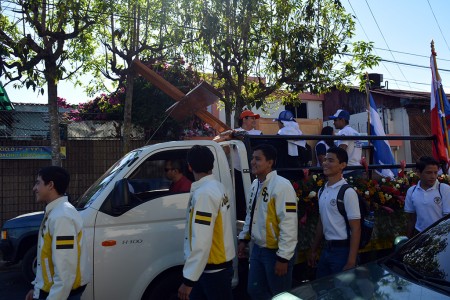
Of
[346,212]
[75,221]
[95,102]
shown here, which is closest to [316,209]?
[346,212]

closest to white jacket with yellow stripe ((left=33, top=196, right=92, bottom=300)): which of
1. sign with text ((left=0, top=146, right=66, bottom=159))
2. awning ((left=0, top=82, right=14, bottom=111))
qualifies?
Answer: sign with text ((left=0, top=146, right=66, bottom=159))

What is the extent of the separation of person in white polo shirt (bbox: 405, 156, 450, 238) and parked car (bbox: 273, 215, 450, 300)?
1365mm

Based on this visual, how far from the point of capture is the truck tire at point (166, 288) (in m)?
4.22

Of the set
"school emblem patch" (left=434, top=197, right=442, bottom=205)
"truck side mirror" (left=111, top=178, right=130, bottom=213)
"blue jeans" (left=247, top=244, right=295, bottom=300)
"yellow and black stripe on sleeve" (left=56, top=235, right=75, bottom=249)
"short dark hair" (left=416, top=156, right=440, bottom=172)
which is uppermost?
"short dark hair" (left=416, top=156, right=440, bottom=172)

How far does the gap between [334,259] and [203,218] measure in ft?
4.79

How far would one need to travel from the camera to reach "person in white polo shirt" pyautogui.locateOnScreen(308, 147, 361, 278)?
385 cm

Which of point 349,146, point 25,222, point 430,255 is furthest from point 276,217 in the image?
point 25,222

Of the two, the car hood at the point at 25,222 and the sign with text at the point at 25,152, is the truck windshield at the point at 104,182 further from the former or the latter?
the sign with text at the point at 25,152

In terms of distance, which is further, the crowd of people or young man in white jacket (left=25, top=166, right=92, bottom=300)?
the crowd of people

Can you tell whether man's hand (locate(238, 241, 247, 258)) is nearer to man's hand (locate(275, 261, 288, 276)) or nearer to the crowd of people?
the crowd of people

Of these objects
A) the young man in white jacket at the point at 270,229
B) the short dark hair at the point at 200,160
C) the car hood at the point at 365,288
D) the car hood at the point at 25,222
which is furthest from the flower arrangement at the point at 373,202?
the car hood at the point at 25,222

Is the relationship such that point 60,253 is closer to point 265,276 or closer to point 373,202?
point 265,276

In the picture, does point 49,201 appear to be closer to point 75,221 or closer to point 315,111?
point 75,221

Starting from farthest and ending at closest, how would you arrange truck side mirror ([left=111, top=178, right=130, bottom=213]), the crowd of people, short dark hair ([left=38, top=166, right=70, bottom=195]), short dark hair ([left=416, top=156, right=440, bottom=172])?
short dark hair ([left=416, top=156, right=440, bottom=172]) < truck side mirror ([left=111, top=178, right=130, bottom=213]) < short dark hair ([left=38, top=166, right=70, bottom=195]) < the crowd of people
